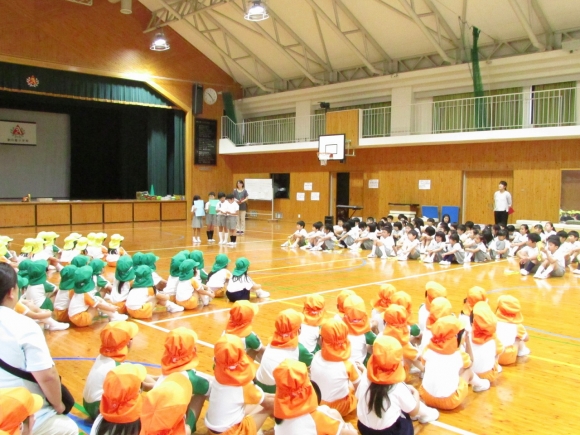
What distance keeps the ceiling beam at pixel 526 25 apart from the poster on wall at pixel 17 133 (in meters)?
18.7

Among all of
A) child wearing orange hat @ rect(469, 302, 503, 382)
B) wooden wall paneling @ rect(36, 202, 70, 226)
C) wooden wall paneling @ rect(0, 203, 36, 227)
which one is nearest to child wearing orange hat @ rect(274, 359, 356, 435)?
child wearing orange hat @ rect(469, 302, 503, 382)

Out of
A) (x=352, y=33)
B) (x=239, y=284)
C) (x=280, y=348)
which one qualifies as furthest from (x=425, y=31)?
(x=280, y=348)

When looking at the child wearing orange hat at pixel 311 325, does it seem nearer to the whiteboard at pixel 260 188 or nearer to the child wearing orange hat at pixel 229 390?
the child wearing orange hat at pixel 229 390

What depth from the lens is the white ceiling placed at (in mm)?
15672

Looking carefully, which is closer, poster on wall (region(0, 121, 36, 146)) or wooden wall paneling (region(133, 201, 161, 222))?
poster on wall (region(0, 121, 36, 146))

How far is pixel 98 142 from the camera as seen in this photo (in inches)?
937

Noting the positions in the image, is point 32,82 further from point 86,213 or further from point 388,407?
point 388,407

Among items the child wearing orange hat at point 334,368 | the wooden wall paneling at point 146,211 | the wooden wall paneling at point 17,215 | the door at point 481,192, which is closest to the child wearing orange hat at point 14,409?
the child wearing orange hat at point 334,368

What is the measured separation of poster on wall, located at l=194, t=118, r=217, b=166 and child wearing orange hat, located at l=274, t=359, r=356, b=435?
22.0 meters

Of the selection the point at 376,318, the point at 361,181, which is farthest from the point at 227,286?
the point at 361,181

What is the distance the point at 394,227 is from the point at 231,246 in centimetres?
444

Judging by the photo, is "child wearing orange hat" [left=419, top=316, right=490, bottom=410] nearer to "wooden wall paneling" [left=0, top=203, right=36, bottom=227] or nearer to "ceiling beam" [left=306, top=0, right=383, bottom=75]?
"ceiling beam" [left=306, top=0, right=383, bottom=75]

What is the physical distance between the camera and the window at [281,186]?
79.2 feet

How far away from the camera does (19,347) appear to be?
9.23 feet
